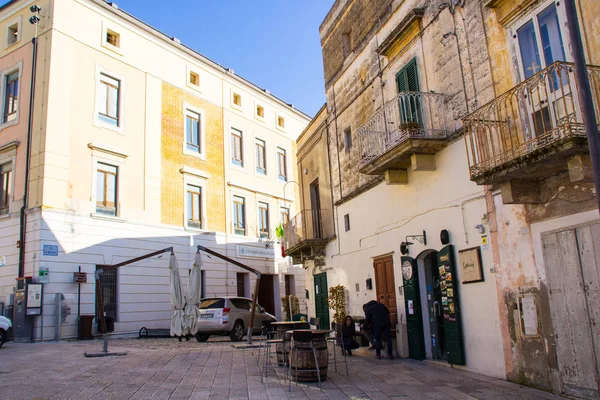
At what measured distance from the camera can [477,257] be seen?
31.1ft

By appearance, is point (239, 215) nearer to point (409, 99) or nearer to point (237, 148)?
point (237, 148)

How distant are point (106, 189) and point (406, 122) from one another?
45.5 ft

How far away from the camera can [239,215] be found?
90.3 ft

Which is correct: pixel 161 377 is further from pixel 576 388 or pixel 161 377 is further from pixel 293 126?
pixel 293 126

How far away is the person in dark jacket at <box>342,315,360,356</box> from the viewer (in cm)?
1245

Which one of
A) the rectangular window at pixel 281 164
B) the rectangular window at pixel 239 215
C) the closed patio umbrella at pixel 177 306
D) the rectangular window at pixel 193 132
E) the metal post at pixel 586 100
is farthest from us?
the rectangular window at pixel 281 164

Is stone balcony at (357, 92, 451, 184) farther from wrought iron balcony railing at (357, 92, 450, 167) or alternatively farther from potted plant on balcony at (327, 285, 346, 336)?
potted plant on balcony at (327, 285, 346, 336)

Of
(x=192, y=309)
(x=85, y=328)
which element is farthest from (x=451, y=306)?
(x=85, y=328)

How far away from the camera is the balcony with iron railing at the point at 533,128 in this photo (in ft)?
21.8

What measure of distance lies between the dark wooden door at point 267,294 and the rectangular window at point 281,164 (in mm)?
6160

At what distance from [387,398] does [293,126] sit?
26710 millimetres

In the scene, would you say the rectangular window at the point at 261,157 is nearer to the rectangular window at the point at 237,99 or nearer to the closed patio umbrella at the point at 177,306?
the rectangular window at the point at 237,99

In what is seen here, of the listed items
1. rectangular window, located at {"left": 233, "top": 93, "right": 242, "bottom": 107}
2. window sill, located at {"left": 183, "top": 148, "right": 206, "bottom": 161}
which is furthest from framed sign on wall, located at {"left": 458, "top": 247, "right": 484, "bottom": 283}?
rectangular window, located at {"left": 233, "top": 93, "right": 242, "bottom": 107}

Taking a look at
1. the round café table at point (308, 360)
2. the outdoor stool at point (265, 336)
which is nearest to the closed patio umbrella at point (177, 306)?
the outdoor stool at point (265, 336)
